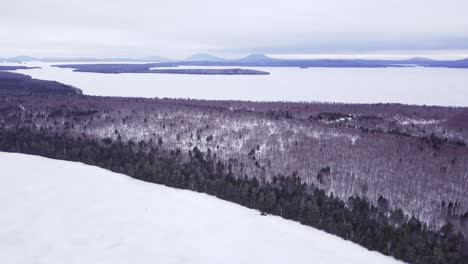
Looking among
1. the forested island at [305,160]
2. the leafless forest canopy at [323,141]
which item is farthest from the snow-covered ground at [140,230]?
the leafless forest canopy at [323,141]

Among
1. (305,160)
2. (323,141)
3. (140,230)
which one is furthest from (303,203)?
(323,141)

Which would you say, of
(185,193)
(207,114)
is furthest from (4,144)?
(207,114)

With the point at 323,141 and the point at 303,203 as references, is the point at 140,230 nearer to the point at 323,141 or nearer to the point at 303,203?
the point at 303,203

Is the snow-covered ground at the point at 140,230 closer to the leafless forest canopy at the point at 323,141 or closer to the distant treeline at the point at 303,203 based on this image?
the distant treeline at the point at 303,203

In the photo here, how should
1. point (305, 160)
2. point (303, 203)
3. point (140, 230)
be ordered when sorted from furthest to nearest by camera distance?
1. point (305, 160)
2. point (303, 203)
3. point (140, 230)

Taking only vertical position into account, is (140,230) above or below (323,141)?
above

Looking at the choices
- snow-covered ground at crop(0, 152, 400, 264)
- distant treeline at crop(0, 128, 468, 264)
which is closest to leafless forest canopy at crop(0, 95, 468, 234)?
distant treeline at crop(0, 128, 468, 264)
